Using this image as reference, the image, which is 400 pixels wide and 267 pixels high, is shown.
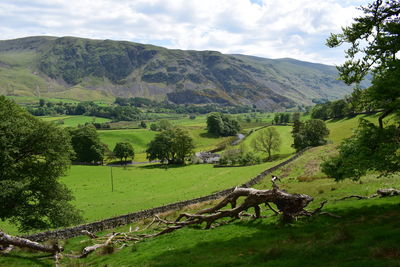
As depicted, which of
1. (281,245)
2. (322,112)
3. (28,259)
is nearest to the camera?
(281,245)

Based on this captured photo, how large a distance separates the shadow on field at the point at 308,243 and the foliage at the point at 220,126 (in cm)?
17029

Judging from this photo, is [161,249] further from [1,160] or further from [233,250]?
[1,160]

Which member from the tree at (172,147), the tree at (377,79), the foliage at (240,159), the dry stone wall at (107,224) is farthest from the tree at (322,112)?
the tree at (377,79)

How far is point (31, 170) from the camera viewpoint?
3062cm

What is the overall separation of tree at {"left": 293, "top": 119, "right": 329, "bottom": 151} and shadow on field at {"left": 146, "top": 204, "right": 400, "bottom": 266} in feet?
267

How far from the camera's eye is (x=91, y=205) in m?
51.9

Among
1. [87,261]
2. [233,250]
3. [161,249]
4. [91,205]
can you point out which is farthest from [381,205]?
[91,205]

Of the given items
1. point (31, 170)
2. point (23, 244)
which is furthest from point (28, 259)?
point (31, 170)

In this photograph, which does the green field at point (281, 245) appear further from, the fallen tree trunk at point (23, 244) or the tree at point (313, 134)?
the tree at point (313, 134)

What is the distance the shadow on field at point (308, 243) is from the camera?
41.9 ft

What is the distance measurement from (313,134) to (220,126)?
9566cm

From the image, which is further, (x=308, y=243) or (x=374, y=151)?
(x=374, y=151)

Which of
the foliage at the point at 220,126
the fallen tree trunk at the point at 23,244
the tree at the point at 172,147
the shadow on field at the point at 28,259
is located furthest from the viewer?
the foliage at the point at 220,126

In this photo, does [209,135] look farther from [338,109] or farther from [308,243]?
[308,243]
